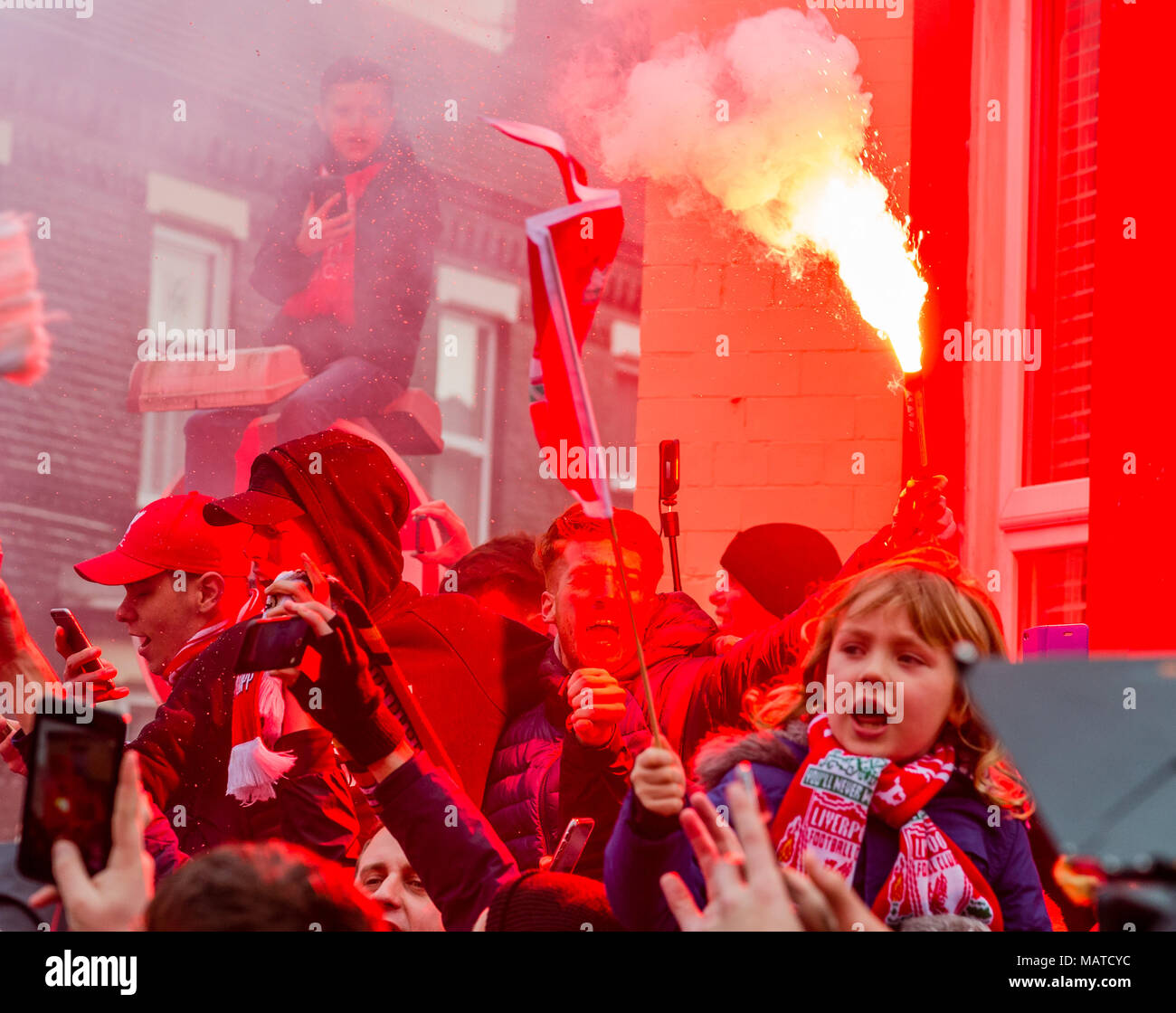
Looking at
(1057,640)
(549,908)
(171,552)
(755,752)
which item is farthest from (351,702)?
(1057,640)

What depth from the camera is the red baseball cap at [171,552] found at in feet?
13.9

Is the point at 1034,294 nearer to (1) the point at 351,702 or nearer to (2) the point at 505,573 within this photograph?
(2) the point at 505,573

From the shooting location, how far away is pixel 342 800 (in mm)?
3996

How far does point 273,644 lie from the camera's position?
3160 millimetres

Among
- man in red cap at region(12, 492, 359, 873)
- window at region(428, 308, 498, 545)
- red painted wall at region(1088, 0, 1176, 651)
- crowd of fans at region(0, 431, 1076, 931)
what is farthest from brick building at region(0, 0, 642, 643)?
red painted wall at region(1088, 0, 1176, 651)

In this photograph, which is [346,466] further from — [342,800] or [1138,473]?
[1138,473]

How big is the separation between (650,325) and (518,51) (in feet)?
3.06

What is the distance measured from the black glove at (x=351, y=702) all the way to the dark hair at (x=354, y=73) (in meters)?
2.29

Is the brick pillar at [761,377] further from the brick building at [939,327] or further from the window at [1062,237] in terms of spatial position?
the window at [1062,237]

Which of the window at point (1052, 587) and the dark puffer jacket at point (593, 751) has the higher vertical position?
the window at point (1052, 587)

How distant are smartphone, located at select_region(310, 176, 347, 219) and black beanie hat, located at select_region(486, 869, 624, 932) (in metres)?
2.54

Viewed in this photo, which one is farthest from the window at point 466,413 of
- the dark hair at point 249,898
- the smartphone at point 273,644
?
the dark hair at point 249,898

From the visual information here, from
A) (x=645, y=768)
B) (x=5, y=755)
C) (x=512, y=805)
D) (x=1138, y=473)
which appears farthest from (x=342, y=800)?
(x=1138, y=473)

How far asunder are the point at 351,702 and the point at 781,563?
1542 mm
